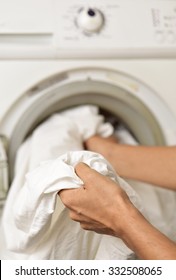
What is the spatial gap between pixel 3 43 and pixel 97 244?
51 centimetres

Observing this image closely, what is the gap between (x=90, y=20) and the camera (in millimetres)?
902

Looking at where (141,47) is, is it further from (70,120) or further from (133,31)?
(70,120)

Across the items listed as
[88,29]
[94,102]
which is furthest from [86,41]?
[94,102]

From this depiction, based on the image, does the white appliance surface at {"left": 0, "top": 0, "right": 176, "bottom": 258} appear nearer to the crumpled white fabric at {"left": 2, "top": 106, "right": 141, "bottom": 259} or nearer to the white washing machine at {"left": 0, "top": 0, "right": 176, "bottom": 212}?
the white washing machine at {"left": 0, "top": 0, "right": 176, "bottom": 212}

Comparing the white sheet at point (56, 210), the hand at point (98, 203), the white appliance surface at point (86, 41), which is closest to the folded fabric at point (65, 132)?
the white sheet at point (56, 210)

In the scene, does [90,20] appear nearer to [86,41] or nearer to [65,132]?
[86,41]

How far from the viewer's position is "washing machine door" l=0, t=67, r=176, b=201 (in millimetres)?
927

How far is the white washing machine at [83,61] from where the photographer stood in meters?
0.90

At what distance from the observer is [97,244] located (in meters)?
0.72

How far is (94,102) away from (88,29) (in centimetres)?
20

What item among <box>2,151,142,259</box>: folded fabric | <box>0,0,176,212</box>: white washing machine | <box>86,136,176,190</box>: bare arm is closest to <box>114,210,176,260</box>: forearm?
<box>2,151,142,259</box>: folded fabric

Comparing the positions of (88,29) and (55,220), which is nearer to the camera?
(55,220)

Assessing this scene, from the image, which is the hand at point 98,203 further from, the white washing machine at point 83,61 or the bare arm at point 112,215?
the white washing machine at point 83,61
